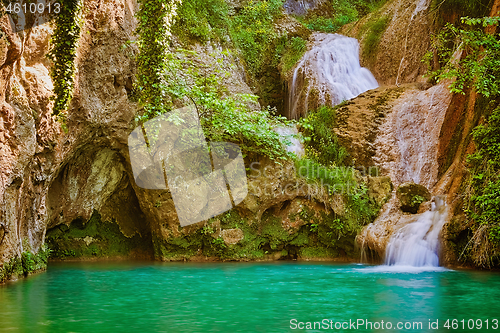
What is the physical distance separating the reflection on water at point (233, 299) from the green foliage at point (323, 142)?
5.34 m

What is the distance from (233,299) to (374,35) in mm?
16020

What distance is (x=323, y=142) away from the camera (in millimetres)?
15430

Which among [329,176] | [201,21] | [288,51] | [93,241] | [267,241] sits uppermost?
[288,51]

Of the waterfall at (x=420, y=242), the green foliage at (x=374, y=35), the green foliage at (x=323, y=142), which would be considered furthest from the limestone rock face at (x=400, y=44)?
the waterfall at (x=420, y=242)

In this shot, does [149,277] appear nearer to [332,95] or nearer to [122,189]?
[122,189]

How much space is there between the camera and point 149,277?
9.43m

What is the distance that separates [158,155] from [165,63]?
8.29 feet

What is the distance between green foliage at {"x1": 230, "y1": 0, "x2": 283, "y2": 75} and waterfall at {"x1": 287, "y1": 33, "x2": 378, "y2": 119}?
6.90ft

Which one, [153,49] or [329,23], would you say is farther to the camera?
[329,23]

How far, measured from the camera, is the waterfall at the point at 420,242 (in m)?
10.6

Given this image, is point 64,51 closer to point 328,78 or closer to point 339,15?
point 328,78

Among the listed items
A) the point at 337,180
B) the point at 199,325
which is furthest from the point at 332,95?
the point at 199,325

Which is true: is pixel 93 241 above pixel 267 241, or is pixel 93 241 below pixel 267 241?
above

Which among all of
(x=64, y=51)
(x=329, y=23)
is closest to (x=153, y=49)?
(x=64, y=51)
